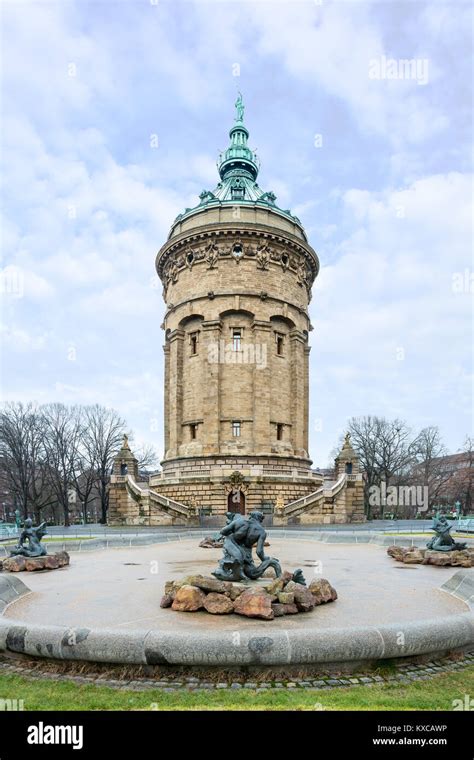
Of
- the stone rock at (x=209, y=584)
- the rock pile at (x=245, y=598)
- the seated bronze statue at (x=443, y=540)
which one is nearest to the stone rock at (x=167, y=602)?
the rock pile at (x=245, y=598)

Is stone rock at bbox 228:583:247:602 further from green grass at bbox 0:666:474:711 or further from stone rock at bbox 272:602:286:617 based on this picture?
green grass at bbox 0:666:474:711

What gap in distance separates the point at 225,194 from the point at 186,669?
49.1 m

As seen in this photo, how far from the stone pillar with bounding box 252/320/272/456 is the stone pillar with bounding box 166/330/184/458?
6881mm

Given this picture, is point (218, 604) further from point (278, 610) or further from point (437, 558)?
point (437, 558)

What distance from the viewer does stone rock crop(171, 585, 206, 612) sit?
8211mm

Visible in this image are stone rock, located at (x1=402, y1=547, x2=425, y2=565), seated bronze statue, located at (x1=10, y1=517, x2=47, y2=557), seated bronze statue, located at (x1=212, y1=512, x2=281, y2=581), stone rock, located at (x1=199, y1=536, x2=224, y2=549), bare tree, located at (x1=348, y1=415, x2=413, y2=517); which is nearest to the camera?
seated bronze statue, located at (x1=212, y1=512, x2=281, y2=581)

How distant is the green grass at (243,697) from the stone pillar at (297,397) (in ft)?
119

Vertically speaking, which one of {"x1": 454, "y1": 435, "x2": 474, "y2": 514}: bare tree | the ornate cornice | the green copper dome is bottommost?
{"x1": 454, "y1": 435, "x2": 474, "y2": 514}: bare tree

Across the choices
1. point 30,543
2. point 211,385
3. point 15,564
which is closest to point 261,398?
point 211,385

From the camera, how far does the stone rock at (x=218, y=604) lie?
26.1ft

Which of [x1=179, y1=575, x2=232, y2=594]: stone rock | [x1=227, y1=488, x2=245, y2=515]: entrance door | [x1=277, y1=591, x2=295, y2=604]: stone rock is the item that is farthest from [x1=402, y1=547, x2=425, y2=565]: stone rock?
[x1=227, y1=488, x2=245, y2=515]: entrance door

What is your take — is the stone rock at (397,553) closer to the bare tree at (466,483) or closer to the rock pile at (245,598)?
the rock pile at (245,598)

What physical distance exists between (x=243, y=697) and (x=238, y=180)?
52.6 meters
